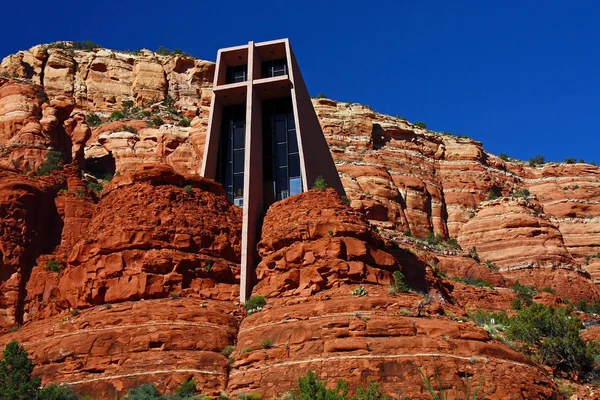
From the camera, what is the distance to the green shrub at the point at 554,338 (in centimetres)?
3103

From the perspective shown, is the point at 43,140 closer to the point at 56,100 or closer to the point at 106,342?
the point at 56,100

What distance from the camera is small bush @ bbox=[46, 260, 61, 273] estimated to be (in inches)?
1516

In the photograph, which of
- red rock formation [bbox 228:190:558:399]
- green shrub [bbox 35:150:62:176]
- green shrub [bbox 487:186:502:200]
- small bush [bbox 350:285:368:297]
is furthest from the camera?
green shrub [bbox 487:186:502:200]

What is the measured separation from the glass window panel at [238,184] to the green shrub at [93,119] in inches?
1107

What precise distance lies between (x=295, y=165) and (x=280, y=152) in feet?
4.58

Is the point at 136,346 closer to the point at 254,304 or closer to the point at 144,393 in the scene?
the point at 144,393

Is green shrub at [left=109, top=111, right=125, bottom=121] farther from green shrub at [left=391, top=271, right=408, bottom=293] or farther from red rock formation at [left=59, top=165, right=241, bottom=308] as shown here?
green shrub at [left=391, top=271, right=408, bottom=293]

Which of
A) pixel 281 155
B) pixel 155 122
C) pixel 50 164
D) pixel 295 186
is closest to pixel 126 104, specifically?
pixel 155 122

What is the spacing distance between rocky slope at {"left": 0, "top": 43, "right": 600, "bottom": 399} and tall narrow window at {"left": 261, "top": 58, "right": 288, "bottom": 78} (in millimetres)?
8936

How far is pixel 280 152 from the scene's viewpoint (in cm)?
4328

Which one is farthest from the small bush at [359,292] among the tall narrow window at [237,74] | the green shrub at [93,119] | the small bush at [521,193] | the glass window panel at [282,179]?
the small bush at [521,193]

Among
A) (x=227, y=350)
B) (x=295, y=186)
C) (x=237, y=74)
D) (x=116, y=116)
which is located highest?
(x=116, y=116)

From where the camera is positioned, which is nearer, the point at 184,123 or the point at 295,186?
the point at 295,186

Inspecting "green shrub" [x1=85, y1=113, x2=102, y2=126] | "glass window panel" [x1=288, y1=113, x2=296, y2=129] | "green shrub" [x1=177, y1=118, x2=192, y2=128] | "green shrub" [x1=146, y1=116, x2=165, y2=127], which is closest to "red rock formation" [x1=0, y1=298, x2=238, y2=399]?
"glass window panel" [x1=288, y1=113, x2=296, y2=129]
